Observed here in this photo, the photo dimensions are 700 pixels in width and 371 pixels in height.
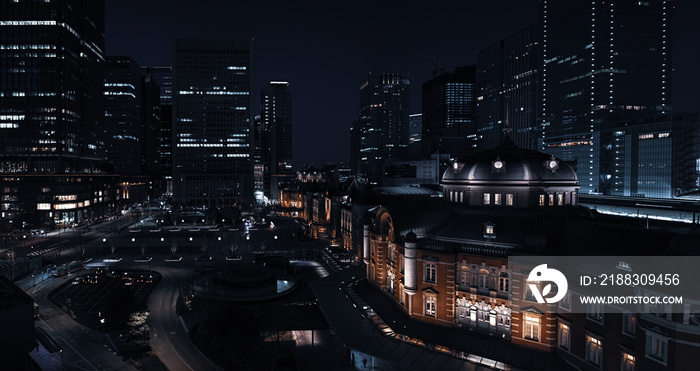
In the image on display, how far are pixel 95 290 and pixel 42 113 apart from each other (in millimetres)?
105029

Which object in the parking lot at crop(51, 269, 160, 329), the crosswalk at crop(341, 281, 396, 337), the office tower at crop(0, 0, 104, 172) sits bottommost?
the parking lot at crop(51, 269, 160, 329)

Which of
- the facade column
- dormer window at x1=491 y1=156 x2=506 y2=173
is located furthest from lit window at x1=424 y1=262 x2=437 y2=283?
dormer window at x1=491 y1=156 x2=506 y2=173

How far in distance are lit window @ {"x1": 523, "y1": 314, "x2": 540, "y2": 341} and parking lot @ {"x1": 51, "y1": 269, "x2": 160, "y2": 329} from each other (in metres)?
46.0

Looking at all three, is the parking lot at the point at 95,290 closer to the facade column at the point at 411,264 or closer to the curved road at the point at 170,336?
the curved road at the point at 170,336

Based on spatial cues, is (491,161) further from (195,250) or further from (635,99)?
(635,99)

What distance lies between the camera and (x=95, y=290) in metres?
63.8

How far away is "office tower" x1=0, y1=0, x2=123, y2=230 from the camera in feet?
427

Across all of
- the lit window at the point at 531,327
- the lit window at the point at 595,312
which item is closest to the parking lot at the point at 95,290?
the lit window at the point at 531,327

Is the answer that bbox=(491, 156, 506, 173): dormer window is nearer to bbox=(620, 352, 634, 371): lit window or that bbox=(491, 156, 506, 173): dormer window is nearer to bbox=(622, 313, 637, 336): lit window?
bbox=(622, 313, 637, 336): lit window

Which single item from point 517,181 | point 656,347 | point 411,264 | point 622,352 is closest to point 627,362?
point 622,352

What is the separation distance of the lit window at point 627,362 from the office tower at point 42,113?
14998 centimetres

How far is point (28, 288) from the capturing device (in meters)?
63.8

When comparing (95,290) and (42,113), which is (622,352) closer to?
(95,290)

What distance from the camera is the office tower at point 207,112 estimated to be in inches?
7534
